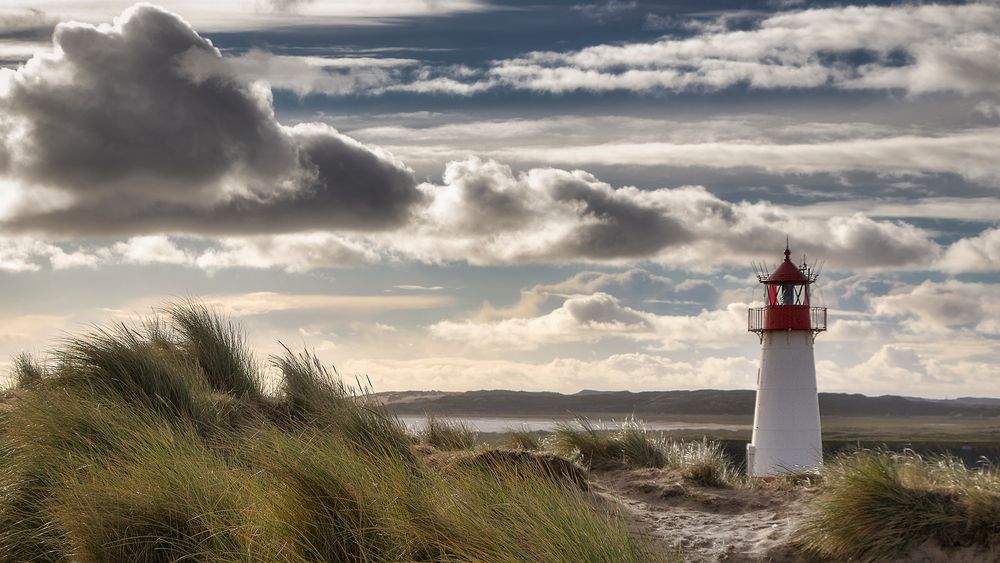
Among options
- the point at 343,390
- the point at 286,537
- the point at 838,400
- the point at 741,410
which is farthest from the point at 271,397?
the point at 838,400

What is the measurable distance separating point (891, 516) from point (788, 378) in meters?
14.9

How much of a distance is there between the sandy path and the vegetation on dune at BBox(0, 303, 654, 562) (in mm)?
847

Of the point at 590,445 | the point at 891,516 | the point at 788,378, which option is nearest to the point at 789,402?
the point at 788,378

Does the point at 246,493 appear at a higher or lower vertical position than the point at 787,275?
lower

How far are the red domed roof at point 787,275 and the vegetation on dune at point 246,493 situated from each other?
1412 cm

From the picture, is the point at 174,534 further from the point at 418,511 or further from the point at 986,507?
the point at 986,507

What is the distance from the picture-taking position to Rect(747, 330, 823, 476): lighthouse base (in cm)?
2236

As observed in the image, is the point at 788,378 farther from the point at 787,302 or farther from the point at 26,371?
the point at 26,371

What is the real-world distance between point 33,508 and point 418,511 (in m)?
4.20

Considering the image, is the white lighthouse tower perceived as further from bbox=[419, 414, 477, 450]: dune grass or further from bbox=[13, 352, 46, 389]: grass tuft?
bbox=[13, 352, 46, 389]: grass tuft

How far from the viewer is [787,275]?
22688 millimetres

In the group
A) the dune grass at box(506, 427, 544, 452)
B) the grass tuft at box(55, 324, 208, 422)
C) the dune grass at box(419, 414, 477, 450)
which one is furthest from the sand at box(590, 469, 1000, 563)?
the grass tuft at box(55, 324, 208, 422)

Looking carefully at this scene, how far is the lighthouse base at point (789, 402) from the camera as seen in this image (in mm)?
22359

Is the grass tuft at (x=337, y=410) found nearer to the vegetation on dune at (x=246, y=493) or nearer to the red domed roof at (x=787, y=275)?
the vegetation on dune at (x=246, y=493)
